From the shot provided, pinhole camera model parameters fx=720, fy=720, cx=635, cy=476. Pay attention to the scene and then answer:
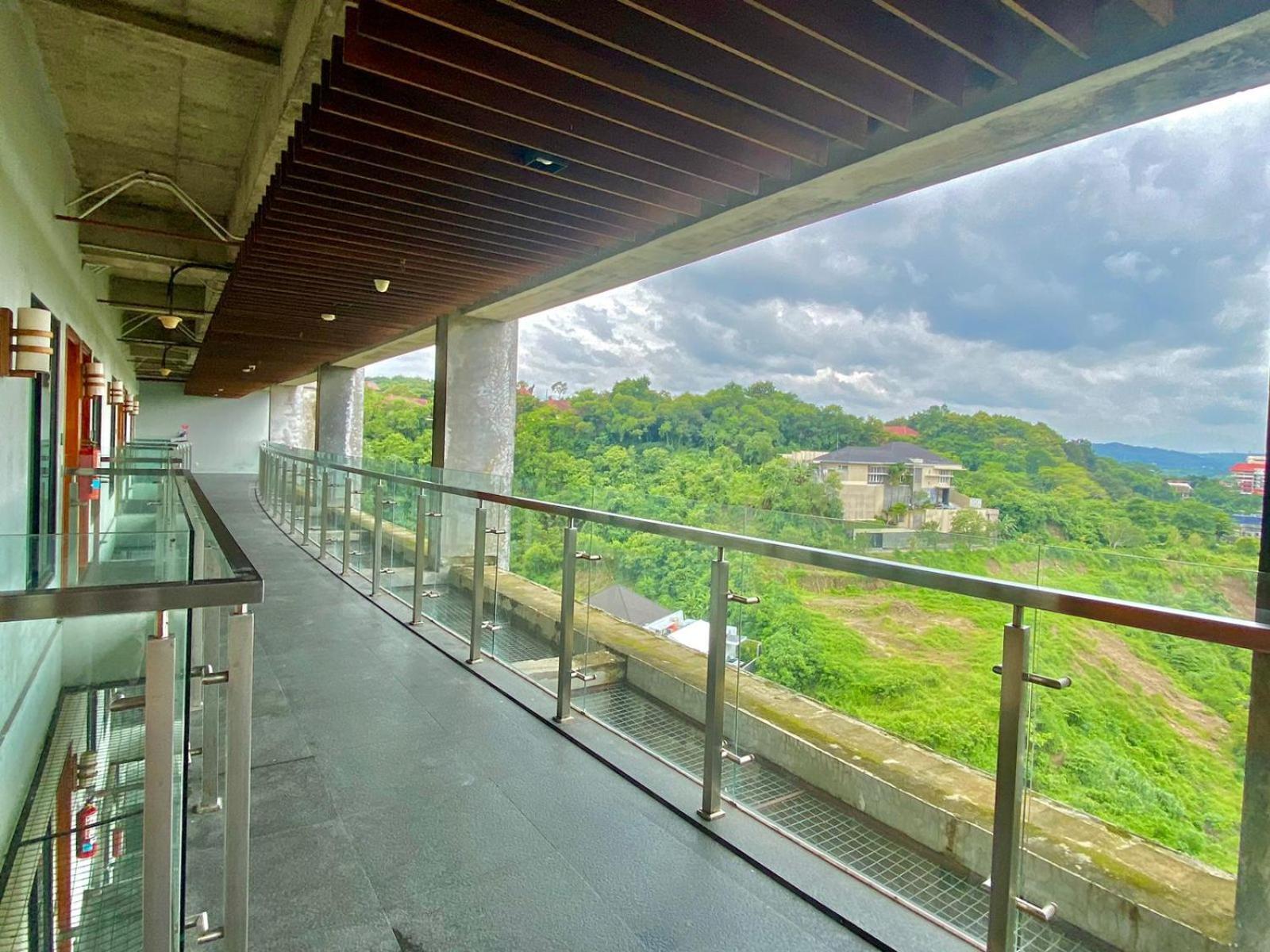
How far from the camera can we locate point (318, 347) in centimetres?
1184

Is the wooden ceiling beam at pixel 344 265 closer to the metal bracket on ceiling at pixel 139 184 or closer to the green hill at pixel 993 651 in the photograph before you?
the metal bracket on ceiling at pixel 139 184

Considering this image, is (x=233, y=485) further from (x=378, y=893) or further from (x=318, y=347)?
(x=378, y=893)

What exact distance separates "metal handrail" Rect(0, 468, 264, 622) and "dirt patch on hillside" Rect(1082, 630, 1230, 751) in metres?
1.88

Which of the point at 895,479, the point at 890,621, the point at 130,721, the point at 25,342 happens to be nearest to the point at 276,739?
the point at 130,721

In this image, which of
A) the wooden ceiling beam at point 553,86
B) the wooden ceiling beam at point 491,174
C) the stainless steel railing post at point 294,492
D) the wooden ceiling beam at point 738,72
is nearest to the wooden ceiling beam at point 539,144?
the wooden ceiling beam at point 491,174

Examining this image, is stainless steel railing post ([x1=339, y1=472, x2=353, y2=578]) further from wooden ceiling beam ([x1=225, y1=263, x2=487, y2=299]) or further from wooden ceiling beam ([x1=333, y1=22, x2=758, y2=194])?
wooden ceiling beam ([x1=333, y1=22, x2=758, y2=194])

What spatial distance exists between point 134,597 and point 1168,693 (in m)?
2.23

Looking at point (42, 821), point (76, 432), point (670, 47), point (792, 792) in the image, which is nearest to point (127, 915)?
point (42, 821)

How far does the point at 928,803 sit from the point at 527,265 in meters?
5.51

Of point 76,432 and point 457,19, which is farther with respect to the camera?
point 76,432

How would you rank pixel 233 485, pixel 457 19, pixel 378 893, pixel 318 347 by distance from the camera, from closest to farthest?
pixel 378 893
pixel 457 19
pixel 318 347
pixel 233 485

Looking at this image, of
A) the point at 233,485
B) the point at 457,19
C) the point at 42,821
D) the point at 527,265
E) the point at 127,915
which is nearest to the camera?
the point at 127,915

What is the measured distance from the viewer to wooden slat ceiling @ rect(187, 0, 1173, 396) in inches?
106

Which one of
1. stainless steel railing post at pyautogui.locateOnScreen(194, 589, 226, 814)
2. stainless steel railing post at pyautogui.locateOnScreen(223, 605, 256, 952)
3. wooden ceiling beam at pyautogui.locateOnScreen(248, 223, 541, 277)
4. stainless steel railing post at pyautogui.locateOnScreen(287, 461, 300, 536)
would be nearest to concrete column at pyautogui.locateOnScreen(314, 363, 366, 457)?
stainless steel railing post at pyautogui.locateOnScreen(287, 461, 300, 536)
